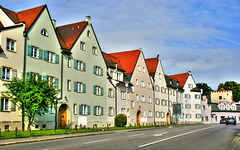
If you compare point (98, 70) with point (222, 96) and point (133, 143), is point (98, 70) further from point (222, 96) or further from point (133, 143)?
point (222, 96)

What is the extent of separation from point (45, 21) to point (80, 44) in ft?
25.2

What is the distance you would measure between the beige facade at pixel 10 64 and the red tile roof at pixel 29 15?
7.05 feet

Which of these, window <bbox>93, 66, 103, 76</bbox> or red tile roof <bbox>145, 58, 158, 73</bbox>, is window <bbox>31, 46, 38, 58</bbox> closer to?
window <bbox>93, 66, 103, 76</bbox>

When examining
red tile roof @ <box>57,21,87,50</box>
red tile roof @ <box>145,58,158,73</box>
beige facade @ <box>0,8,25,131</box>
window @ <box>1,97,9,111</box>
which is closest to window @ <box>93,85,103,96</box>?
red tile roof @ <box>57,21,87,50</box>

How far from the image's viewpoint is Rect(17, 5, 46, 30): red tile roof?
35.0 meters

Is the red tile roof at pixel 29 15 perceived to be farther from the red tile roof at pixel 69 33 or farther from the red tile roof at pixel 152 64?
the red tile roof at pixel 152 64

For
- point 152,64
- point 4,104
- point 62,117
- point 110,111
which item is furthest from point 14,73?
point 152,64

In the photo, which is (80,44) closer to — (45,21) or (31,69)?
(45,21)

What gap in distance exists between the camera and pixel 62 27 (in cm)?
4625

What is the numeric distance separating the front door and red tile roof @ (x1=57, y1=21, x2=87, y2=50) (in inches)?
314

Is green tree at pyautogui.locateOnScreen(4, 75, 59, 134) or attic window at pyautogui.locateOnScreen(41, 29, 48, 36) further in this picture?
attic window at pyautogui.locateOnScreen(41, 29, 48, 36)

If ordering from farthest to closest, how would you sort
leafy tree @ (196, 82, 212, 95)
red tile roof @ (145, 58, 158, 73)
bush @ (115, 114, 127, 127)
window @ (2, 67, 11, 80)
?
leafy tree @ (196, 82, 212, 95), red tile roof @ (145, 58, 158, 73), bush @ (115, 114, 127, 127), window @ (2, 67, 11, 80)

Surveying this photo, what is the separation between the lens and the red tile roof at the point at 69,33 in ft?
138

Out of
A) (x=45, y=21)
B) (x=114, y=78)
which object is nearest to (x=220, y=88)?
(x=114, y=78)
